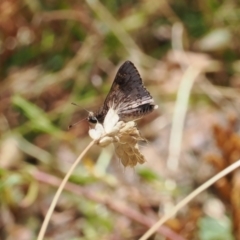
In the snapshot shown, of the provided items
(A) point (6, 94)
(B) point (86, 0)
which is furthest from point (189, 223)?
(B) point (86, 0)

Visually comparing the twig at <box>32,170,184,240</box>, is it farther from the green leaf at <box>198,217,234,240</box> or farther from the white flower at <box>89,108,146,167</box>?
the white flower at <box>89,108,146,167</box>

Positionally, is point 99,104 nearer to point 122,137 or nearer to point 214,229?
point 214,229

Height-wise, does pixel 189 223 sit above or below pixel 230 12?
below

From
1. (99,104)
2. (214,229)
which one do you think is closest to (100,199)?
(214,229)

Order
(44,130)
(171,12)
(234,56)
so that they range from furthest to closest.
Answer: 1. (171,12)
2. (234,56)
3. (44,130)

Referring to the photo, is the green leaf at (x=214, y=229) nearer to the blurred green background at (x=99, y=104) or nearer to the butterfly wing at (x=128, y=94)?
the blurred green background at (x=99, y=104)

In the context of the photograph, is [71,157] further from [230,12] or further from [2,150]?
[230,12]

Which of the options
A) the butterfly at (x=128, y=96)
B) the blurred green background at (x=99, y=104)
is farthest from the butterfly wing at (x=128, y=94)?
the blurred green background at (x=99, y=104)

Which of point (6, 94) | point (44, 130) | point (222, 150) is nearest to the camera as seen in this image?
point (222, 150)
